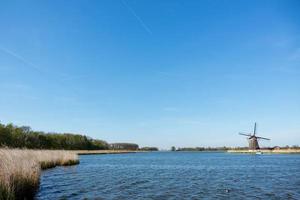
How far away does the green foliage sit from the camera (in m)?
73.5

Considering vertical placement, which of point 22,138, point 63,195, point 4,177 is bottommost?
point 63,195

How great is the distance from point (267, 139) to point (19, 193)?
13042cm

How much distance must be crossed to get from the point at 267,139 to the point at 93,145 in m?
79.8

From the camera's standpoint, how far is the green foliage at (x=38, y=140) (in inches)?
2894

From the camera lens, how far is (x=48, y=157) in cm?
3962

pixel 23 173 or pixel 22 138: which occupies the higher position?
pixel 22 138

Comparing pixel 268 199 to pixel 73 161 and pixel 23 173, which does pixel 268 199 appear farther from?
pixel 73 161

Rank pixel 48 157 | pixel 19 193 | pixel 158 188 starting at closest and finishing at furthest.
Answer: pixel 19 193 < pixel 158 188 < pixel 48 157

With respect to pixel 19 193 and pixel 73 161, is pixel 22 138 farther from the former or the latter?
pixel 19 193

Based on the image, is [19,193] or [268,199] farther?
[268,199]

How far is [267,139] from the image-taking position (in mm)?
133375

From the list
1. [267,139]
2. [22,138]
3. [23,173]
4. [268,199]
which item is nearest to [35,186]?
[23,173]

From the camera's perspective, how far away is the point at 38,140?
91.2 meters

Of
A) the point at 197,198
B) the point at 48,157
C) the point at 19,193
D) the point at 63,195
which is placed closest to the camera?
the point at 19,193
